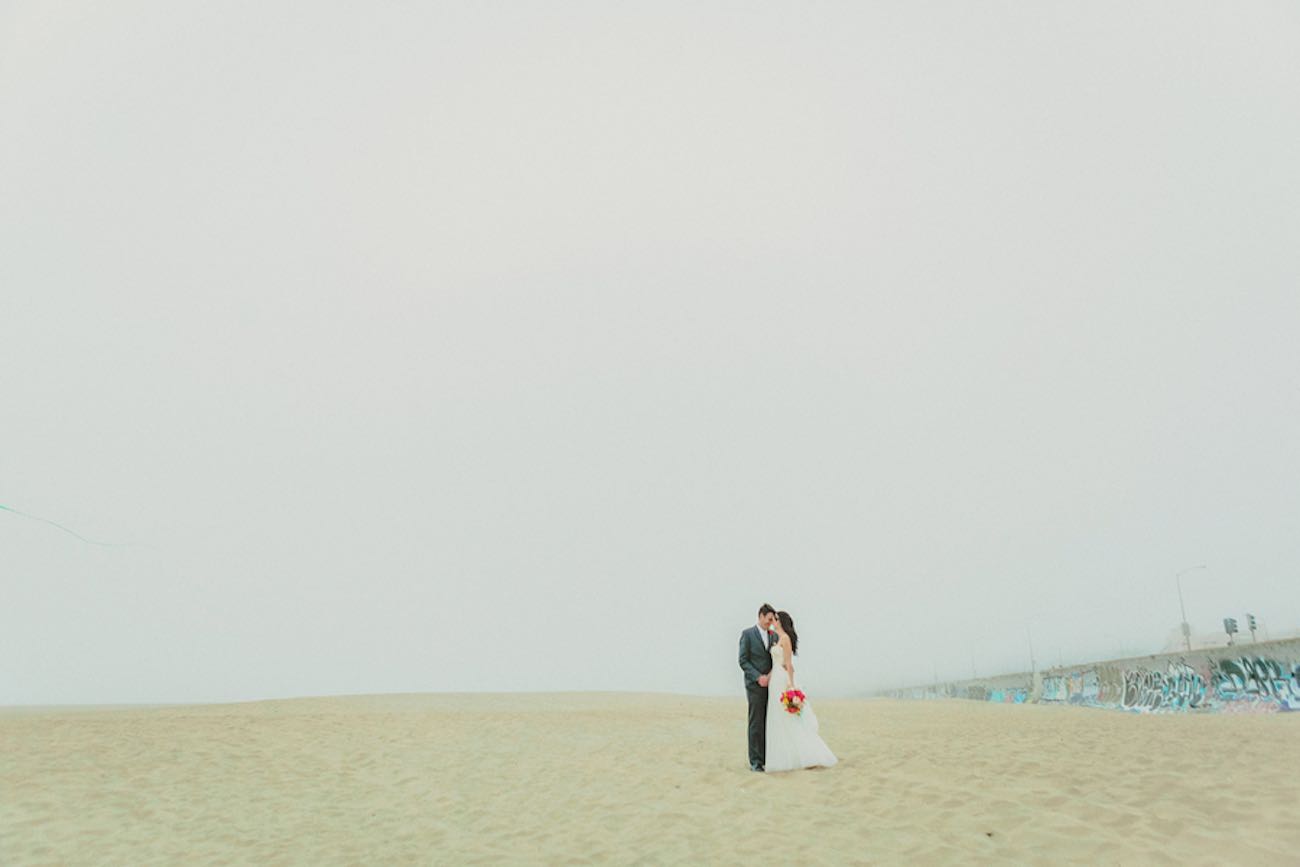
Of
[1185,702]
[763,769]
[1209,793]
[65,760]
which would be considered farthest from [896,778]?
[1185,702]

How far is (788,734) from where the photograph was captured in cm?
1470

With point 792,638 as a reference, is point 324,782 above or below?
below

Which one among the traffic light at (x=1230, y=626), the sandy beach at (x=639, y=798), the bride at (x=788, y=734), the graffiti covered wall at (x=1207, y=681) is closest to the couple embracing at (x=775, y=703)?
the bride at (x=788, y=734)

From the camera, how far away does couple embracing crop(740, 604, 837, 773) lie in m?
14.2

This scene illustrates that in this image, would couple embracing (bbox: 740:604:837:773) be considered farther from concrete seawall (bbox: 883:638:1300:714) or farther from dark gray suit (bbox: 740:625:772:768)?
concrete seawall (bbox: 883:638:1300:714)

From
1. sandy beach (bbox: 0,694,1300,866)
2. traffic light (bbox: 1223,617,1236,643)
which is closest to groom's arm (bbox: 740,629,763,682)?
sandy beach (bbox: 0,694,1300,866)

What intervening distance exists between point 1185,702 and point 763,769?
32.8 m

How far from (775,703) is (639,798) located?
9.68ft

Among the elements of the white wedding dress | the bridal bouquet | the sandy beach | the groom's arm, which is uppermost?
the groom's arm

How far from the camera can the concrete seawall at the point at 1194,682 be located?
32781mm

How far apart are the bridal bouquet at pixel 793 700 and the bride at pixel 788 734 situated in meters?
0.11

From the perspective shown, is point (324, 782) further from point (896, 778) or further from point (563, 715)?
point (563, 715)

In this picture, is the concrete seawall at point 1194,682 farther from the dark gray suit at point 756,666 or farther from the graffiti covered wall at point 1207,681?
the dark gray suit at point 756,666

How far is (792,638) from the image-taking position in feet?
47.2
